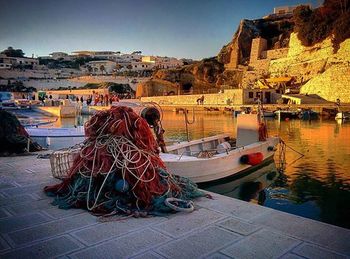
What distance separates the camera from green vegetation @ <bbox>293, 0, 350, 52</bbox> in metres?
44.9

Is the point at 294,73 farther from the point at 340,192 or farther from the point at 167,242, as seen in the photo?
the point at 167,242

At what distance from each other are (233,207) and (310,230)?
1.11 metres

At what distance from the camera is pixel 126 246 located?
3.49 meters

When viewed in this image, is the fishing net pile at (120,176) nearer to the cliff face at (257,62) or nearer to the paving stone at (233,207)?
the paving stone at (233,207)

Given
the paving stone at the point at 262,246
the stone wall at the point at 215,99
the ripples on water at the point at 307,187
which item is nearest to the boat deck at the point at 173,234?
the paving stone at the point at 262,246

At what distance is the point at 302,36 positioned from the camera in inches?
2026

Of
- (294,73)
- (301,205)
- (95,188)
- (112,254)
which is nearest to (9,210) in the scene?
(95,188)

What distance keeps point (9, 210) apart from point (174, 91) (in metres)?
61.9

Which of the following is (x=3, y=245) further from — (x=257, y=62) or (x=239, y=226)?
(x=257, y=62)

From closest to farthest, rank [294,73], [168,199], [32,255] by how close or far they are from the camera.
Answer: [32,255]
[168,199]
[294,73]

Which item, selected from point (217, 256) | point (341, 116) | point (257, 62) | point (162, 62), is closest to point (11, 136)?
point (217, 256)

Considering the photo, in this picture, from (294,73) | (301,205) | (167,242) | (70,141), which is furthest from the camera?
(294,73)

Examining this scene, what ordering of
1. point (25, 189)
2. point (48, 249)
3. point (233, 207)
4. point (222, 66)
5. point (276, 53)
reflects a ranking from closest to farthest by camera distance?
1. point (48, 249)
2. point (233, 207)
3. point (25, 189)
4. point (276, 53)
5. point (222, 66)

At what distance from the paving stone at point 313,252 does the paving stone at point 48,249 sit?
7.18 feet
